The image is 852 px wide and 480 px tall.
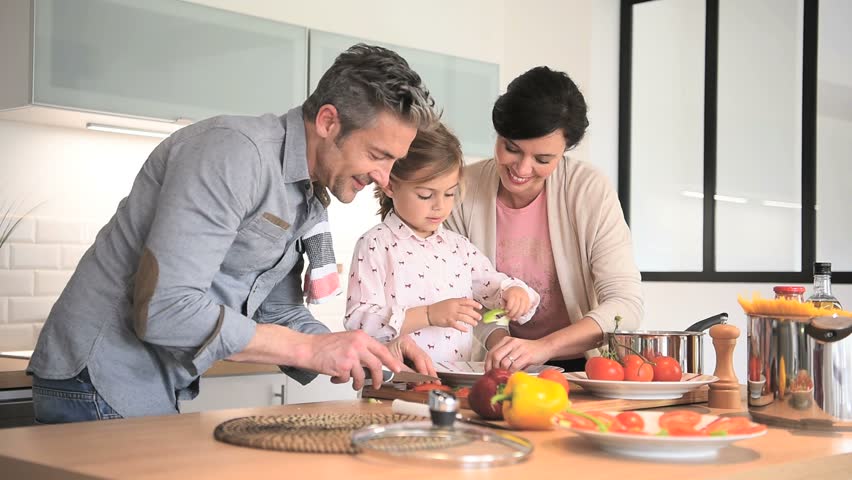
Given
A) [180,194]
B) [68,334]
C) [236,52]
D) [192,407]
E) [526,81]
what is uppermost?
[236,52]

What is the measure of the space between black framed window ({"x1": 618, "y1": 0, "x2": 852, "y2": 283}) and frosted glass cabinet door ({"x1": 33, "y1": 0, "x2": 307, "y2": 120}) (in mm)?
2419

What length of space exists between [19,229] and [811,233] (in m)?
3.59

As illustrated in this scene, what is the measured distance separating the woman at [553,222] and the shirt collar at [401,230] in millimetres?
106

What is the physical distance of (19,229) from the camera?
3584 millimetres

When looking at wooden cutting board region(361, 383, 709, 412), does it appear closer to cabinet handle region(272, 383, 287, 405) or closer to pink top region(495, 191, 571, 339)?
pink top region(495, 191, 571, 339)

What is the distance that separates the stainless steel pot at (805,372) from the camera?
169 centimetres

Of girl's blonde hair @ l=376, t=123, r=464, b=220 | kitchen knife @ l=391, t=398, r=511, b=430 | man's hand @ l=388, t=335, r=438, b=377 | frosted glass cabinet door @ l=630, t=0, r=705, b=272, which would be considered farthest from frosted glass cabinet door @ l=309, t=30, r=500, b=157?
kitchen knife @ l=391, t=398, r=511, b=430

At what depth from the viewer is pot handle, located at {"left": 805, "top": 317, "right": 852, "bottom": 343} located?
5.55 ft

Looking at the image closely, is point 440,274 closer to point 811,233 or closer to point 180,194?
point 180,194

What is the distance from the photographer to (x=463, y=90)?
14.8 feet

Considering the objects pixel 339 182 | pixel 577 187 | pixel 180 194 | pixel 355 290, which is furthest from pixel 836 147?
pixel 180 194

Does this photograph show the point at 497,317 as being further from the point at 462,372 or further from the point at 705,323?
the point at 705,323

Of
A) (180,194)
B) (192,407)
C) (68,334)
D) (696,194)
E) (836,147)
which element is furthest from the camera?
(696,194)

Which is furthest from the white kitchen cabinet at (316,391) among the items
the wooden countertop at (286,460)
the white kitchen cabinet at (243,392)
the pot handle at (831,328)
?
the pot handle at (831,328)
